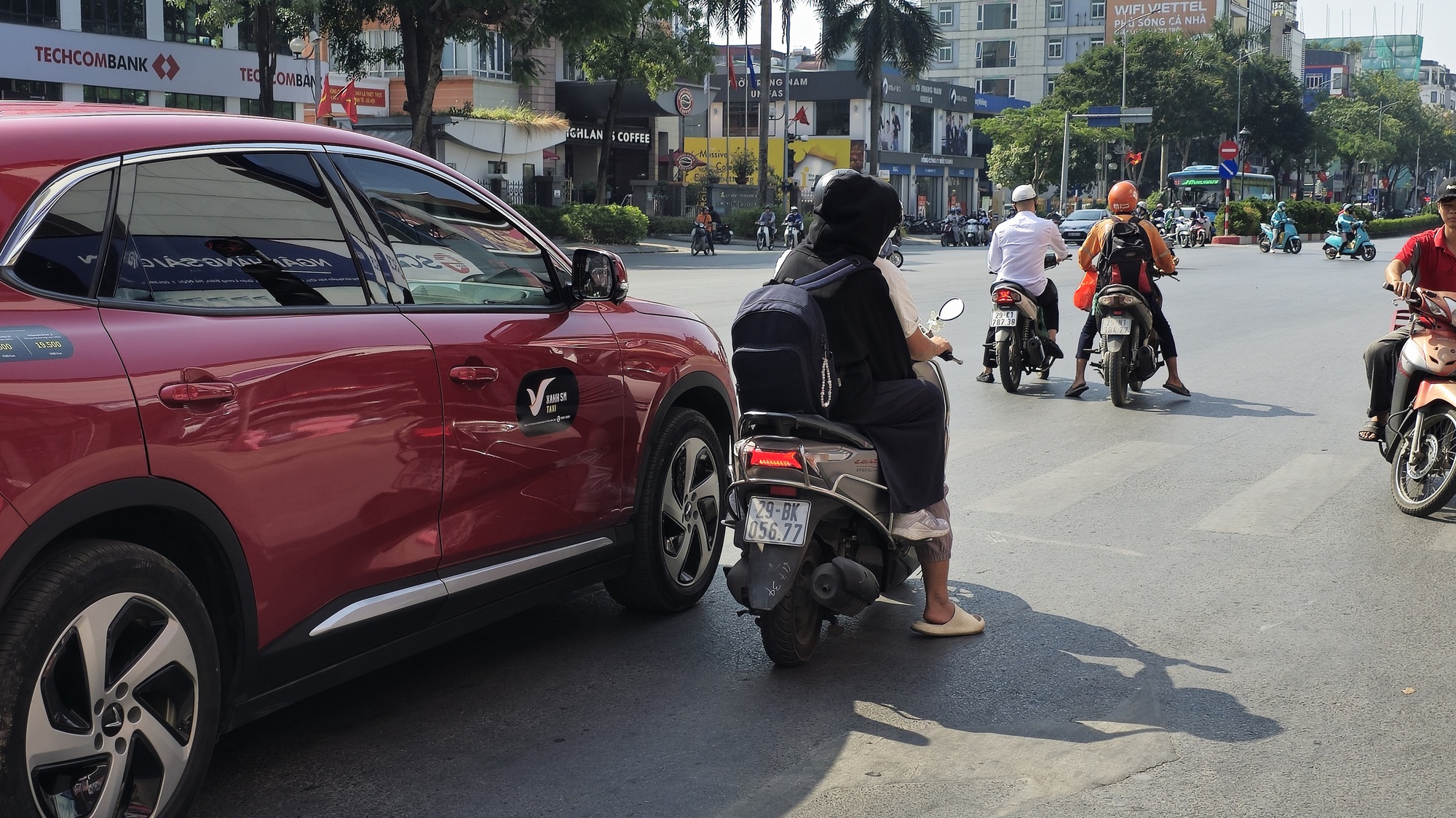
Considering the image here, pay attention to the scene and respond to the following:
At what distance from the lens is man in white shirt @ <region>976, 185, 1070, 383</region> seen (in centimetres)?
1198

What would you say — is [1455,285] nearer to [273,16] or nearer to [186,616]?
[186,616]

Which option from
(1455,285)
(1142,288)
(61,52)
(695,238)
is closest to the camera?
(1455,285)

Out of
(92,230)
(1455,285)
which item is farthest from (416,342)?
(1455,285)

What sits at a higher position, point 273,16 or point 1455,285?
point 273,16

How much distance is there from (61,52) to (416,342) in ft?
126

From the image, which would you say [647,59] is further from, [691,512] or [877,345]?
[877,345]

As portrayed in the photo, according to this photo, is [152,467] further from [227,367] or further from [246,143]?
[246,143]

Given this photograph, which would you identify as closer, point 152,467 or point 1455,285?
point 152,467

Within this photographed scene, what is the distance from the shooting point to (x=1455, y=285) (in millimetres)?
7625

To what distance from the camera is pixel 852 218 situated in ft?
16.0

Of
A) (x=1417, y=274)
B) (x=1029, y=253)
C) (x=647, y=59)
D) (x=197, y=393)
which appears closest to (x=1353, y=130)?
(x=647, y=59)

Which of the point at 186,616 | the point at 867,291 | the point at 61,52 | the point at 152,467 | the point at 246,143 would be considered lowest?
the point at 186,616

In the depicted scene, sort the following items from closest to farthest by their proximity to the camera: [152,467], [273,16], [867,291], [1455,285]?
[152,467] < [867,291] < [1455,285] < [273,16]

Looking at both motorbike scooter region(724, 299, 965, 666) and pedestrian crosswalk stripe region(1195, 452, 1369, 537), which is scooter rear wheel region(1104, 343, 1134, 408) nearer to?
pedestrian crosswalk stripe region(1195, 452, 1369, 537)
